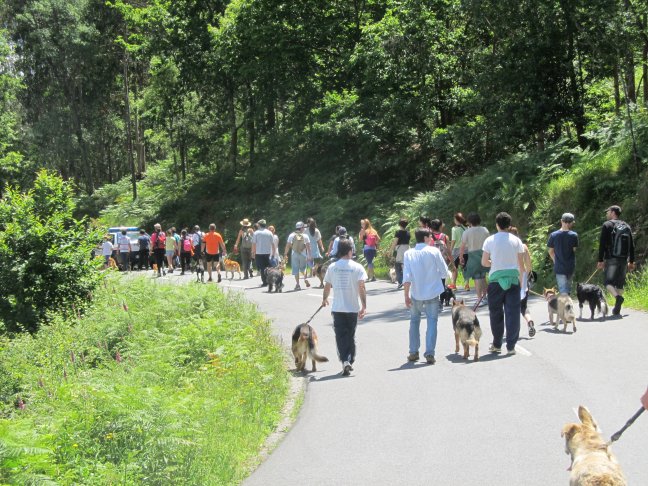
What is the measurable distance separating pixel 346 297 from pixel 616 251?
20.1 feet

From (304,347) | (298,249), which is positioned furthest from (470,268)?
(298,249)

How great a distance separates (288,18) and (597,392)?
32.6m

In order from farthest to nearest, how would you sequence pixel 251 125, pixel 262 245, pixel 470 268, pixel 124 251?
pixel 251 125 < pixel 124 251 < pixel 262 245 < pixel 470 268

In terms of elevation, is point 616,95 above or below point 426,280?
above

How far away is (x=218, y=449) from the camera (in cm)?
805

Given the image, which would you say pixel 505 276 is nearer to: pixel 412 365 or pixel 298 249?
pixel 412 365

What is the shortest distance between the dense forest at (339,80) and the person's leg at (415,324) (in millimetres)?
11725

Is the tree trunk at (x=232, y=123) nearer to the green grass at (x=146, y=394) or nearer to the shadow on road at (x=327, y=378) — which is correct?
the green grass at (x=146, y=394)

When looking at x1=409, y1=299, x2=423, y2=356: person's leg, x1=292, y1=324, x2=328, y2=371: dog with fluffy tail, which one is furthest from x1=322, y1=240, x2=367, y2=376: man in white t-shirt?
x1=409, y1=299, x2=423, y2=356: person's leg

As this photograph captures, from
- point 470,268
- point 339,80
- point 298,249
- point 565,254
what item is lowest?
point 470,268

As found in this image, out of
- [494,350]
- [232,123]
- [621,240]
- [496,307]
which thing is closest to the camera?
[496,307]

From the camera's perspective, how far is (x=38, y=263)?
19.7 meters

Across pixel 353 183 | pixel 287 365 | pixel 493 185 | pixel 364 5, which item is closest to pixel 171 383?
pixel 287 365

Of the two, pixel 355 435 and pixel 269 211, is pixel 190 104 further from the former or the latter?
pixel 355 435
